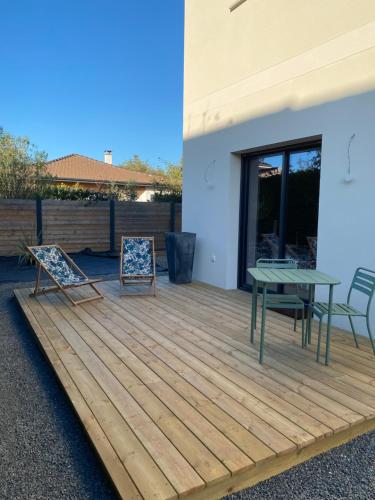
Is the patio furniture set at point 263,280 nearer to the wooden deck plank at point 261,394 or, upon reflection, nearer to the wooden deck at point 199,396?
the wooden deck at point 199,396

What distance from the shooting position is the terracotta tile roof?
71.1ft

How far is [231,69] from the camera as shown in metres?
5.50

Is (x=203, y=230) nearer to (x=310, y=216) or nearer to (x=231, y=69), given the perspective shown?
(x=310, y=216)

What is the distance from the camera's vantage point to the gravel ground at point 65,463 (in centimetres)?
176

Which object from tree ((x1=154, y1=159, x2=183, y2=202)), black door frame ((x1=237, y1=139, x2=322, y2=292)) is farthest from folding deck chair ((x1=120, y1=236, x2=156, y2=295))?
tree ((x1=154, y1=159, x2=183, y2=202))

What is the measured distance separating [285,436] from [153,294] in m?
3.61

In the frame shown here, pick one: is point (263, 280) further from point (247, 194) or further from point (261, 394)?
point (247, 194)

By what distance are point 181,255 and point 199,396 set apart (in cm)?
389

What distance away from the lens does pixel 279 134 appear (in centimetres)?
474

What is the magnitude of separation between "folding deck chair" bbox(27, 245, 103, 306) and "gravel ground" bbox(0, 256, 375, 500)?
2.14m

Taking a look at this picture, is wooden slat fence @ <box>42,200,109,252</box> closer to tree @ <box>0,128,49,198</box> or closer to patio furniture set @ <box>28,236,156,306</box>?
tree @ <box>0,128,49,198</box>

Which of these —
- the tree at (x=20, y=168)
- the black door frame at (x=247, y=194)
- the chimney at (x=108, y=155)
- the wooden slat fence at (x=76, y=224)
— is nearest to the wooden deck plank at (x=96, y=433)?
the black door frame at (x=247, y=194)

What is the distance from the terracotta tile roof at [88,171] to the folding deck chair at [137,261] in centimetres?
1533

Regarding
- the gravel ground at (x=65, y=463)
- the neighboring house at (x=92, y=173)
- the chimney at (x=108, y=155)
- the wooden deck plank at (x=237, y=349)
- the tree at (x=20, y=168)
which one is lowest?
the gravel ground at (x=65, y=463)
